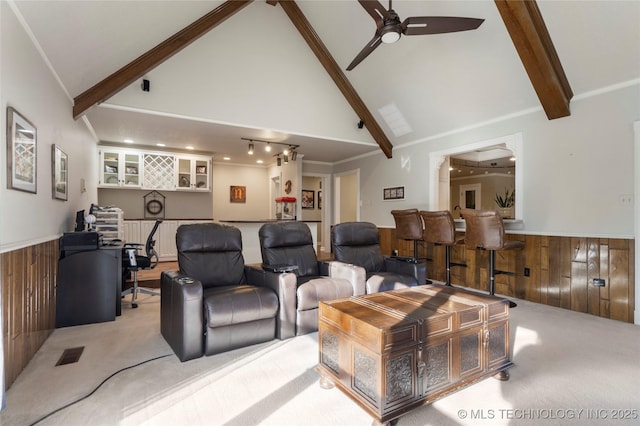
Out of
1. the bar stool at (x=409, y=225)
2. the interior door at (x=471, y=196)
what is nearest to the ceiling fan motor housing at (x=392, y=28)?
the bar stool at (x=409, y=225)

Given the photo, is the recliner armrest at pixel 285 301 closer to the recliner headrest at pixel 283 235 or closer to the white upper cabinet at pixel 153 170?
the recliner headrest at pixel 283 235

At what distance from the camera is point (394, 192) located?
6281 millimetres

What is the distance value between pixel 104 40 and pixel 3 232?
215cm

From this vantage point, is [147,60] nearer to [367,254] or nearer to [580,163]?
[367,254]

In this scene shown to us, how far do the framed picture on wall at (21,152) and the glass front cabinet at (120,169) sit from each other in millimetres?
4183

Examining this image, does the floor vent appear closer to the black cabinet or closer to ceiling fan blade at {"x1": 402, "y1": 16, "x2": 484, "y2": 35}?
the black cabinet

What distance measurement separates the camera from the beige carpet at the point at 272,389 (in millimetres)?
1683

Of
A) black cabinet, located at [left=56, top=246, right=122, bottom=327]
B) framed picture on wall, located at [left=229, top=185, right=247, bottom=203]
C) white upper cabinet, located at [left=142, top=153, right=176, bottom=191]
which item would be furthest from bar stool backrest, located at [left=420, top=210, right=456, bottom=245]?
framed picture on wall, located at [left=229, top=185, right=247, bottom=203]

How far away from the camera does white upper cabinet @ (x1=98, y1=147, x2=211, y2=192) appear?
6250 mm

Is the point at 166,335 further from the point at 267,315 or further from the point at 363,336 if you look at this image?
the point at 363,336

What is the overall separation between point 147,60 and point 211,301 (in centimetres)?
317

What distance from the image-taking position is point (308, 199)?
9.88 meters

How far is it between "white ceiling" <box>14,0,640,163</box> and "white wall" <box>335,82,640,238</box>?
0.22 meters

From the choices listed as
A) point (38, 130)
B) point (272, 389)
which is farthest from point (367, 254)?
point (38, 130)
